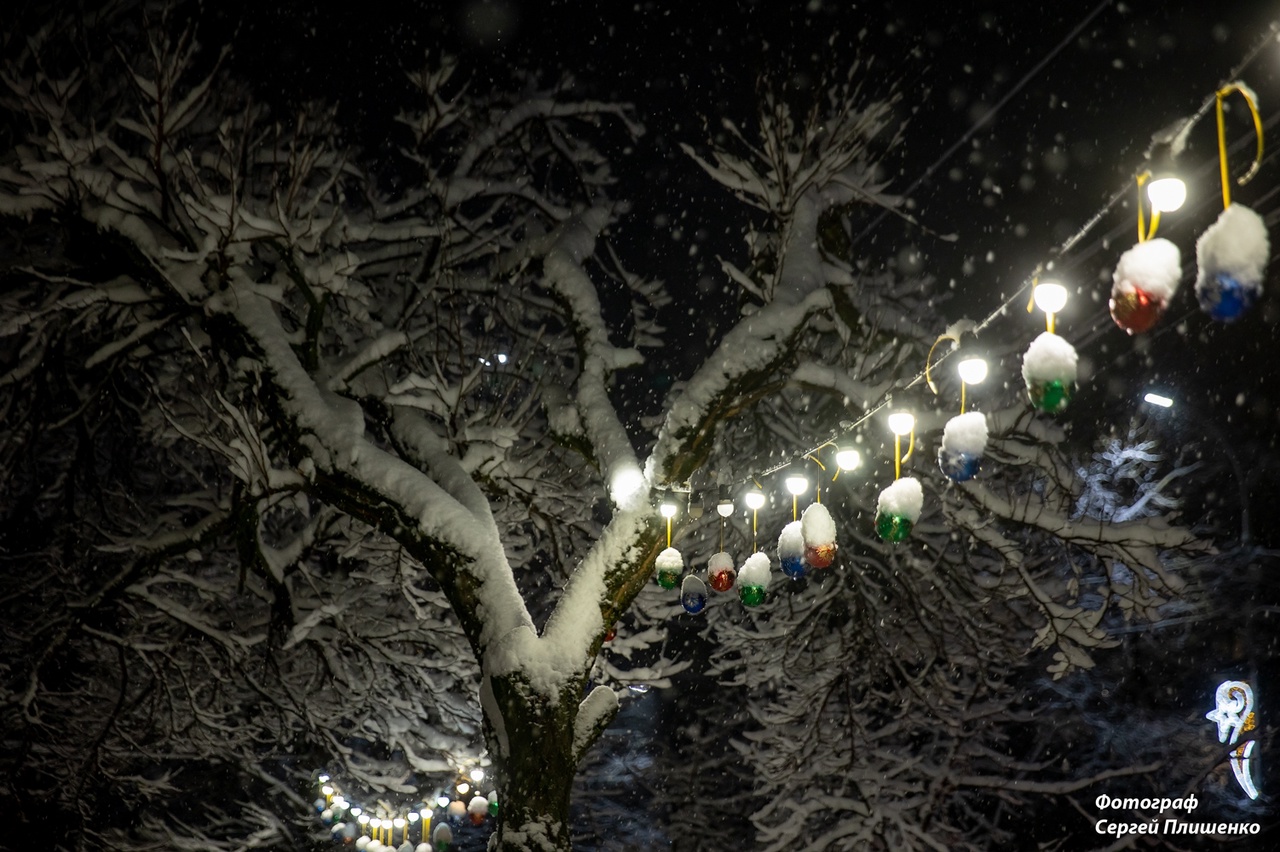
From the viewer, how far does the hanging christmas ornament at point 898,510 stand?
13.1 feet

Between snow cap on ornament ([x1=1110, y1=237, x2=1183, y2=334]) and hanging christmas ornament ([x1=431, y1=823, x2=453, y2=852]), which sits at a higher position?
hanging christmas ornament ([x1=431, y1=823, x2=453, y2=852])

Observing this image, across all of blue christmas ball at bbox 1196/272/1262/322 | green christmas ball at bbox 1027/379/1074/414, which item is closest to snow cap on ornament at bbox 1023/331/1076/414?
green christmas ball at bbox 1027/379/1074/414

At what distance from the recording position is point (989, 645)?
10289 mm

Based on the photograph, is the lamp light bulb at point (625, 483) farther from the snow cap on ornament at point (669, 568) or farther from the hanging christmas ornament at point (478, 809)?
the hanging christmas ornament at point (478, 809)

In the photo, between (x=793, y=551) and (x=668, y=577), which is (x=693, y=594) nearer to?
(x=668, y=577)

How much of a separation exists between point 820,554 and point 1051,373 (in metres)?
2.27

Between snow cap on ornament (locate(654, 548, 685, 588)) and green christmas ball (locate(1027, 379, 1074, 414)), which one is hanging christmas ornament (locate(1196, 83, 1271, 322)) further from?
snow cap on ornament (locate(654, 548, 685, 588))

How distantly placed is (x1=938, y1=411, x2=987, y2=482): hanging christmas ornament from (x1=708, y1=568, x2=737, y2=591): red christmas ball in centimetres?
269

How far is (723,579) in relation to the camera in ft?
19.3

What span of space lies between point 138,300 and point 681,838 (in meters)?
16.6

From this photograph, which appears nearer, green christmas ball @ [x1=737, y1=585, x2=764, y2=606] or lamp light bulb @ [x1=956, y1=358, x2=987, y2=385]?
lamp light bulb @ [x1=956, y1=358, x2=987, y2=385]

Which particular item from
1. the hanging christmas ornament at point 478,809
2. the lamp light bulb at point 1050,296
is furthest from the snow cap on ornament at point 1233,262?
the hanging christmas ornament at point 478,809

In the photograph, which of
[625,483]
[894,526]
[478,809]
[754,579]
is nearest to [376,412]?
[625,483]

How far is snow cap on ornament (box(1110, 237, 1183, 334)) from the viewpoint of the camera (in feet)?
7.48
